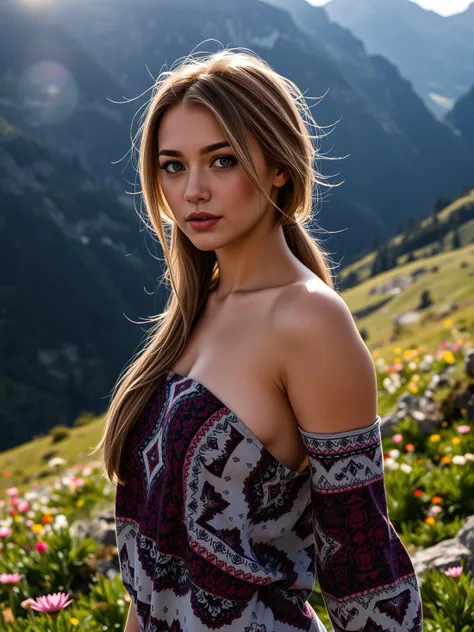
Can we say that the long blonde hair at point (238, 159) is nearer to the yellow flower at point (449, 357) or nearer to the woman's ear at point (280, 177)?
the woman's ear at point (280, 177)

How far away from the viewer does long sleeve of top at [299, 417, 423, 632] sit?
220 centimetres

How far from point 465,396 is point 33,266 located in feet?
625

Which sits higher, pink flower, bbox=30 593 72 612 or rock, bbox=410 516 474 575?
pink flower, bbox=30 593 72 612

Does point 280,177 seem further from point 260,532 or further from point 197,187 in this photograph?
point 260,532

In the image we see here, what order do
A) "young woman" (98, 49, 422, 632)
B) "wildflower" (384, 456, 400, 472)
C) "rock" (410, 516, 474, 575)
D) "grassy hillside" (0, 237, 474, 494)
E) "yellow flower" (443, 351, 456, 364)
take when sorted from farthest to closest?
"grassy hillside" (0, 237, 474, 494), "yellow flower" (443, 351, 456, 364), "wildflower" (384, 456, 400, 472), "rock" (410, 516, 474, 575), "young woman" (98, 49, 422, 632)

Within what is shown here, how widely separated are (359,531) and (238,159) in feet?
4.36

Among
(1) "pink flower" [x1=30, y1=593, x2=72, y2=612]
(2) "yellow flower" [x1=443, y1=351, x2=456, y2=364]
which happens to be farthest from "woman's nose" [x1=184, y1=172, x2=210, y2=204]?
(2) "yellow flower" [x1=443, y1=351, x2=456, y2=364]

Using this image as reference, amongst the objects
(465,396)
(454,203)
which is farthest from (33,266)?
(465,396)

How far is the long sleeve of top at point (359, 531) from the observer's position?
2197mm

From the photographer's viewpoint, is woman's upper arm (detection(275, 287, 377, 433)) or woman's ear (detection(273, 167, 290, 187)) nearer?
woman's upper arm (detection(275, 287, 377, 433))

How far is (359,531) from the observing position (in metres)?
2.22

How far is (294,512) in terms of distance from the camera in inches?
97.5

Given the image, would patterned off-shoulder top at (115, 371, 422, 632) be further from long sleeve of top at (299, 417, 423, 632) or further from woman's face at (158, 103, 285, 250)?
woman's face at (158, 103, 285, 250)

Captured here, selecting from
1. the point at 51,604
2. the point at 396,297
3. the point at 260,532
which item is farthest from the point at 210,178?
the point at 396,297
